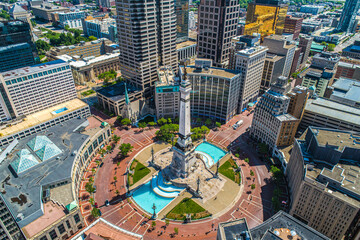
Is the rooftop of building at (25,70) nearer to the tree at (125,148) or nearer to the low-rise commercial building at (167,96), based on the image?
the low-rise commercial building at (167,96)

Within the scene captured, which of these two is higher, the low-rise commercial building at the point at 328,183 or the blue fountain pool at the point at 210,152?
the low-rise commercial building at the point at 328,183

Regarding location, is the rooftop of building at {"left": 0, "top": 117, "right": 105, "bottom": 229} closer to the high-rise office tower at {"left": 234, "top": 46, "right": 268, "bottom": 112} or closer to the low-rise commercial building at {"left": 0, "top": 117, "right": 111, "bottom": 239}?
the low-rise commercial building at {"left": 0, "top": 117, "right": 111, "bottom": 239}

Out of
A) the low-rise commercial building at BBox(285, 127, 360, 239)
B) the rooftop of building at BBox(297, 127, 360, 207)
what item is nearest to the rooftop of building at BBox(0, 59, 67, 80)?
the low-rise commercial building at BBox(285, 127, 360, 239)

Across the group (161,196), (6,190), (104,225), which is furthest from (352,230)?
(6,190)

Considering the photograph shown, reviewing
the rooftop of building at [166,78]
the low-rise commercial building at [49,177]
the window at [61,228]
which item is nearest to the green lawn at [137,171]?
the low-rise commercial building at [49,177]

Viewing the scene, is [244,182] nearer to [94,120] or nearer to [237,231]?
[237,231]

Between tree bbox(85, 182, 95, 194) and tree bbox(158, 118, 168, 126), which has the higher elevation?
tree bbox(158, 118, 168, 126)
